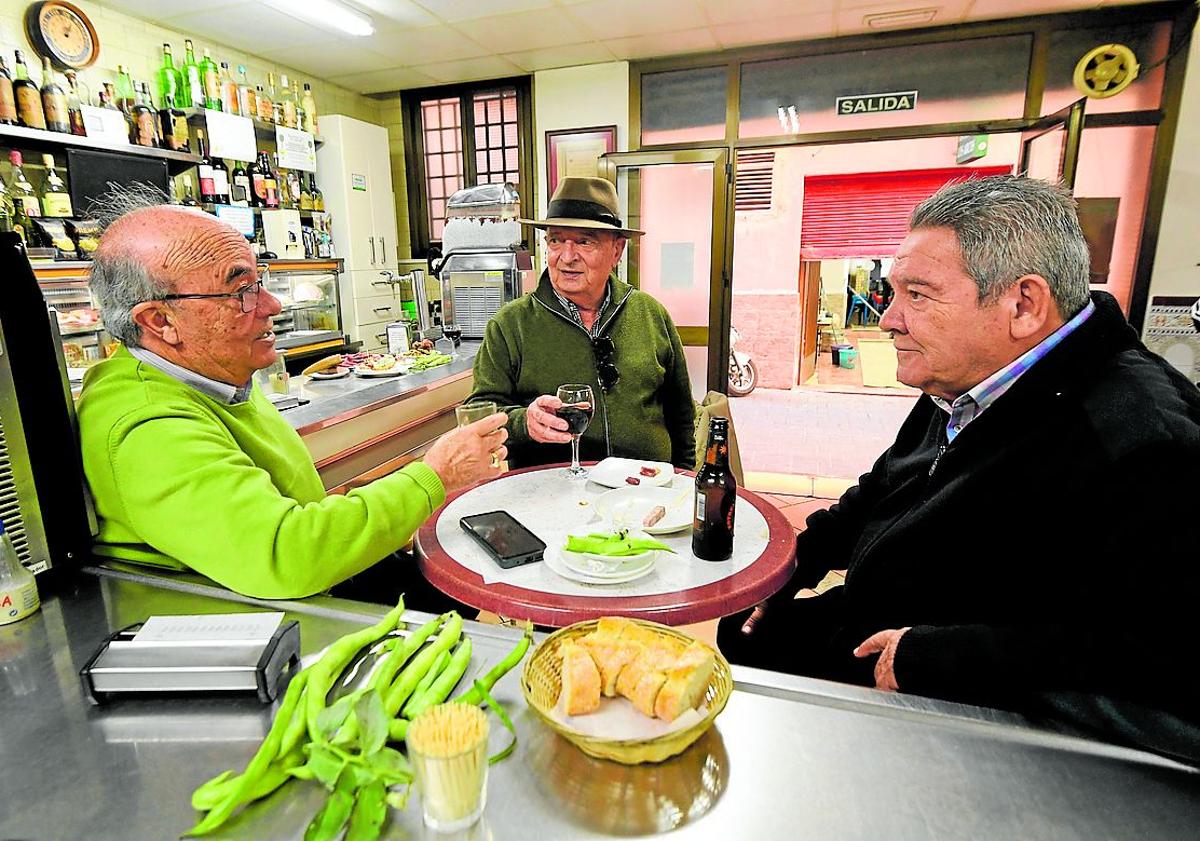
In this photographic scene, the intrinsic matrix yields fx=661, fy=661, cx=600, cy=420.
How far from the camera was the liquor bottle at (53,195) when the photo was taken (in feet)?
13.0

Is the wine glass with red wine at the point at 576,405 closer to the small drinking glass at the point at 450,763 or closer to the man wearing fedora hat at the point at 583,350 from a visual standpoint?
the man wearing fedora hat at the point at 583,350

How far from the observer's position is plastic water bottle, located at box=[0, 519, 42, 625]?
119 cm

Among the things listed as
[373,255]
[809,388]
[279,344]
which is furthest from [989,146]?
[279,344]

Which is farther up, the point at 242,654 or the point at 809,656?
the point at 242,654

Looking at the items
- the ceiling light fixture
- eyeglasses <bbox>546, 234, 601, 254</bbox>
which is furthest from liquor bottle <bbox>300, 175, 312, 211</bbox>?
the ceiling light fixture

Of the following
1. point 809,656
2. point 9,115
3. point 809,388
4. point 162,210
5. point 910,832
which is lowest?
point 809,388

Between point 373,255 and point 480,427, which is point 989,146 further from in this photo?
point 480,427

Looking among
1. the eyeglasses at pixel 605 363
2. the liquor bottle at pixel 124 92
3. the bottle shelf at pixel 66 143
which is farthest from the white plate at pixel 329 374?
the liquor bottle at pixel 124 92

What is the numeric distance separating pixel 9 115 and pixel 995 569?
520cm

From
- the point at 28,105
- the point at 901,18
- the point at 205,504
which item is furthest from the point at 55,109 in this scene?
the point at 901,18

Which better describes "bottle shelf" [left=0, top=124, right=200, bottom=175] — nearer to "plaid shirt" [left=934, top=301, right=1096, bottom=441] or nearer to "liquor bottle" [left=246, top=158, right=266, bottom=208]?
"liquor bottle" [left=246, top=158, right=266, bottom=208]

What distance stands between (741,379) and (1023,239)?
7484 millimetres

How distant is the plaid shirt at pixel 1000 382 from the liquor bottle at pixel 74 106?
5107 millimetres

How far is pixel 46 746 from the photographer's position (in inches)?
34.8
